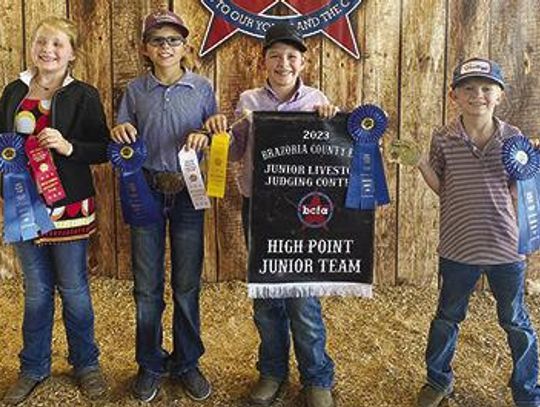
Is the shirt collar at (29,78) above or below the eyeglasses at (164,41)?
below

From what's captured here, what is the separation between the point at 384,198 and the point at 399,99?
112 centimetres

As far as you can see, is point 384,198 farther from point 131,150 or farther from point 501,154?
point 131,150

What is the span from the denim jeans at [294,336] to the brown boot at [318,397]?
0.05 ft

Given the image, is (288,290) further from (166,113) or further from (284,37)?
(284,37)

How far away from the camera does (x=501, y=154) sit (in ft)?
7.17

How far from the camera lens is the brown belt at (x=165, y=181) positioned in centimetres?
228

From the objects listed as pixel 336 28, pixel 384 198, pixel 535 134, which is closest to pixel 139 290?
pixel 384 198

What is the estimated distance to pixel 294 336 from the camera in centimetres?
233

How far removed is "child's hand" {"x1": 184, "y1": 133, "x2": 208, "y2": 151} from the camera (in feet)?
7.19

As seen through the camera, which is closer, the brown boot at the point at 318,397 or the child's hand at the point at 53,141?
the child's hand at the point at 53,141

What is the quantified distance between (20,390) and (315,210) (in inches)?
45.3

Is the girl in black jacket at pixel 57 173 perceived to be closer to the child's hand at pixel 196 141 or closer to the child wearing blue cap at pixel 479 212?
the child's hand at pixel 196 141

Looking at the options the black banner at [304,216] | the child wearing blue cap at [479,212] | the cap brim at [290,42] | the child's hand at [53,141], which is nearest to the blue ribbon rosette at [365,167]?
the black banner at [304,216]

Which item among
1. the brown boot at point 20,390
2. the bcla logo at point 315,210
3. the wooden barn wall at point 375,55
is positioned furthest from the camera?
the wooden barn wall at point 375,55
